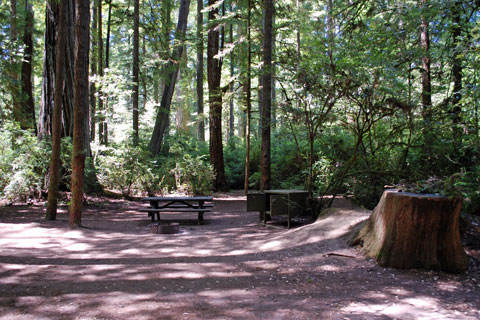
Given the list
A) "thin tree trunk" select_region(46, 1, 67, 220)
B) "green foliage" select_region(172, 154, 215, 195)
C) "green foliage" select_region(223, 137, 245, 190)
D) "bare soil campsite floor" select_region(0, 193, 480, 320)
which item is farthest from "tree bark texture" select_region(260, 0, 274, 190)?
"green foliage" select_region(223, 137, 245, 190)

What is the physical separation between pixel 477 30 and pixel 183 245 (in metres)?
6.04

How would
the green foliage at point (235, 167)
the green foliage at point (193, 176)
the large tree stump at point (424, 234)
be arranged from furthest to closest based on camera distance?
the green foliage at point (235, 167)
the green foliage at point (193, 176)
the large tree stump at point (424, 234)

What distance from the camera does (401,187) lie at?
5.25 metres

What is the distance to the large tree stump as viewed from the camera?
4.61 meters

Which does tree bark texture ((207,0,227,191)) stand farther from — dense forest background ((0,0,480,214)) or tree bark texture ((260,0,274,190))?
tree bark texture ((260,0,274,190))

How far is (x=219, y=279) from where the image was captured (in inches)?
178

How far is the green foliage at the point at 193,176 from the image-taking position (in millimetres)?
14930

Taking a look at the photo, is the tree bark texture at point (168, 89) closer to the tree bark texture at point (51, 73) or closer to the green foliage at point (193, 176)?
the green foliage at point (193, 176)

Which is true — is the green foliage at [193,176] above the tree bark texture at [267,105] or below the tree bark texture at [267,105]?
below

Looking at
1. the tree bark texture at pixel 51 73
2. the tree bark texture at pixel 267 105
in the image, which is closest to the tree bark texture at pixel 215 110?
the tree bark texture at pixel 267 105

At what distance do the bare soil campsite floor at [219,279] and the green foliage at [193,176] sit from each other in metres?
7.42

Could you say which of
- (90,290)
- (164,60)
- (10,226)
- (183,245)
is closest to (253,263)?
(183,245)

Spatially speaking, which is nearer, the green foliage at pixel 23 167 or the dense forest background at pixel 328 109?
the dense forest background at pixel 328 109

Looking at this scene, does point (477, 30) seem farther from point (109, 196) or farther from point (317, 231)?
point (109, 196)
